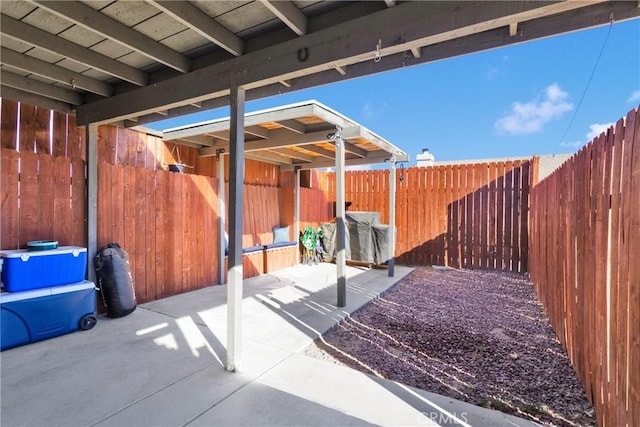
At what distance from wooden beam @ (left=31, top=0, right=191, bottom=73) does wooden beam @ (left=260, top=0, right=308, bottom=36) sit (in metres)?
1.10

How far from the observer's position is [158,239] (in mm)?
4426

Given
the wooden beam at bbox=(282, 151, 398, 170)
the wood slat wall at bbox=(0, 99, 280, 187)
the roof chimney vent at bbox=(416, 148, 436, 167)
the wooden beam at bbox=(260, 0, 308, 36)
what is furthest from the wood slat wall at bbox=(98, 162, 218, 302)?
the roof chimney vent at bbox=(416, 148, 436, 167)

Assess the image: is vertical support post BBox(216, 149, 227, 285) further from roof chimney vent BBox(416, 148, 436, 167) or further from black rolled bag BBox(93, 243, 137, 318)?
roof chimney vent BBox(416, 148, 436, 167)

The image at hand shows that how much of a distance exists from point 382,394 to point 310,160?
551cm

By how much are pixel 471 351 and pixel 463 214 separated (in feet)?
15.7

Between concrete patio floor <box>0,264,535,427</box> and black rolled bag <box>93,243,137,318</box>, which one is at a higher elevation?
black rolled bag <box>93,243,137,318</box>

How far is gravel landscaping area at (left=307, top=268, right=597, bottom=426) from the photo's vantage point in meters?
2.16

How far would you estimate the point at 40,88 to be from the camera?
10.6 feet

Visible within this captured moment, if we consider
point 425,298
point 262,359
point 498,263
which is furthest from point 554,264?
point 498,263

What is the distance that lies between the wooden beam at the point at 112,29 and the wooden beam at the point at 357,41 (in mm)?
230

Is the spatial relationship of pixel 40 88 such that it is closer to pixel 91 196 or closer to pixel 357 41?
pixel 91 196

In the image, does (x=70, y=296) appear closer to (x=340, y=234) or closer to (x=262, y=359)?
(x=262, y=359)

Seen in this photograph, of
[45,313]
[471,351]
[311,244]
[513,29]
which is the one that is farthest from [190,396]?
[311,244]

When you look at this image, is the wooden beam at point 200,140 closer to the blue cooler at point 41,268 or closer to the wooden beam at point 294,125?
the wooden beam at point 294,125
